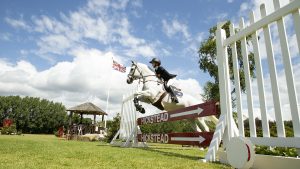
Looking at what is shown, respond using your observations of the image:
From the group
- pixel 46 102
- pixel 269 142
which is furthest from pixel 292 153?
pixel 46 102

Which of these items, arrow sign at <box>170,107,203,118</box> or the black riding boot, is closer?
arrow sign at <box>170,107,203,118</box>

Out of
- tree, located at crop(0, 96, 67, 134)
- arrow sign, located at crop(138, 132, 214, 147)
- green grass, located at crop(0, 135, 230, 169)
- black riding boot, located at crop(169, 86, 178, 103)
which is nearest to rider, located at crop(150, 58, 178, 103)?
black riding boot, located at crop(169, 86, 178, 103)

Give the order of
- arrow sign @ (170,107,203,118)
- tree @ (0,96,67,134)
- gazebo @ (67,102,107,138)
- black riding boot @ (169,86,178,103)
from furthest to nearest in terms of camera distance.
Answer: tree @ (0,96,67,134) < gazebo @ (67,102,107,138) < black riding boot @ (169,86,178,103) < arrow sign @ (170,107,203,118)

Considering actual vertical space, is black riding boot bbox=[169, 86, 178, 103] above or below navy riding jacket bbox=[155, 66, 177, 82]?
below

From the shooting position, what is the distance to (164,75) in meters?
7.55

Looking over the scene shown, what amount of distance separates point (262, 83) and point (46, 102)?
6609 centimetres

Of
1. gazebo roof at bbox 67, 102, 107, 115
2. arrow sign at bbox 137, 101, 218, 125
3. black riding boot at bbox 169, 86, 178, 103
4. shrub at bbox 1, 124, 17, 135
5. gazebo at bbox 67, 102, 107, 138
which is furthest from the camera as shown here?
shrub at bbox 1, 124, 17, 135

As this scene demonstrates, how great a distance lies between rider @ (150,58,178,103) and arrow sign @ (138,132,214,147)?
3.74ft

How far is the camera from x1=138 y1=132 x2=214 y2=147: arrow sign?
4587 mm

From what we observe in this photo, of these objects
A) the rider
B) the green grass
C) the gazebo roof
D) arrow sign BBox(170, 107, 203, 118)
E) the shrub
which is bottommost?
the green grass

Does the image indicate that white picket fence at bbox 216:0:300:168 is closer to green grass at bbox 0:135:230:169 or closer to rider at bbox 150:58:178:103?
green grass at bbox 0:135:230:169

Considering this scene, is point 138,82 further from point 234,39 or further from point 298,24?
point 298,24

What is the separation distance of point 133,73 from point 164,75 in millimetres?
1141

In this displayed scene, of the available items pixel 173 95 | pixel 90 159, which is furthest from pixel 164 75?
pixel 90 159
